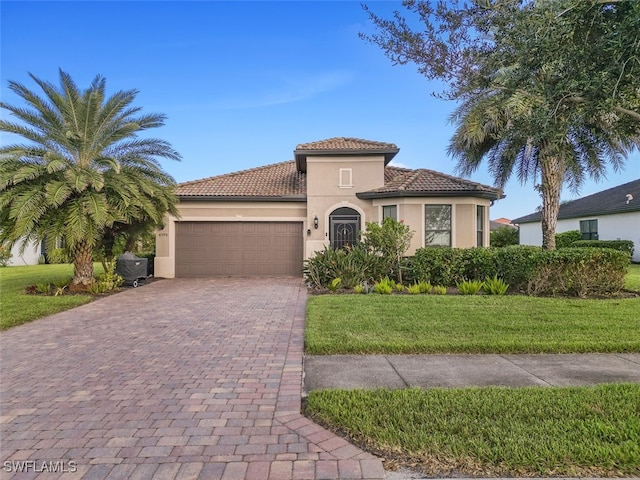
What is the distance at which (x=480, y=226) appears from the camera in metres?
14.9

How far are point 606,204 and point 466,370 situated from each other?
28.1 meters

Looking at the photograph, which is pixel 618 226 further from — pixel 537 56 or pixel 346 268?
pixel 537 56

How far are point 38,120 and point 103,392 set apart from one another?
419 inches

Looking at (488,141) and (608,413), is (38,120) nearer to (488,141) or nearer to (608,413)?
(608,413)

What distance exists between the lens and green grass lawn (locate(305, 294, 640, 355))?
5.60 m

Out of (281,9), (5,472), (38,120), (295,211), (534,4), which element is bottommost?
(5,472)

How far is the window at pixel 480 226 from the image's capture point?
14.7m

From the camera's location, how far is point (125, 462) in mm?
2871

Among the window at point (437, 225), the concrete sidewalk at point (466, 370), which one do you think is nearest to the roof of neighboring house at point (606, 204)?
the window at point (437, 225)

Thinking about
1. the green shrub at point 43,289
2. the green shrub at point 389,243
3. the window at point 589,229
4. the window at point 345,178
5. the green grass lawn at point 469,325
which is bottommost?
the green grass lawn at point 469,325

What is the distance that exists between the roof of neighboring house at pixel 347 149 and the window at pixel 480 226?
4.15 metres

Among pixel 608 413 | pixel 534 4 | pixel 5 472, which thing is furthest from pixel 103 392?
pixel 534 4

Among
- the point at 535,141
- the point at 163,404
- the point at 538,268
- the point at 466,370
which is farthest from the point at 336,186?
the point at 163,404

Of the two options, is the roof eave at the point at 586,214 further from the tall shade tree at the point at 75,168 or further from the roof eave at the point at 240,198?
the tall shade tree at the point at 75,168
